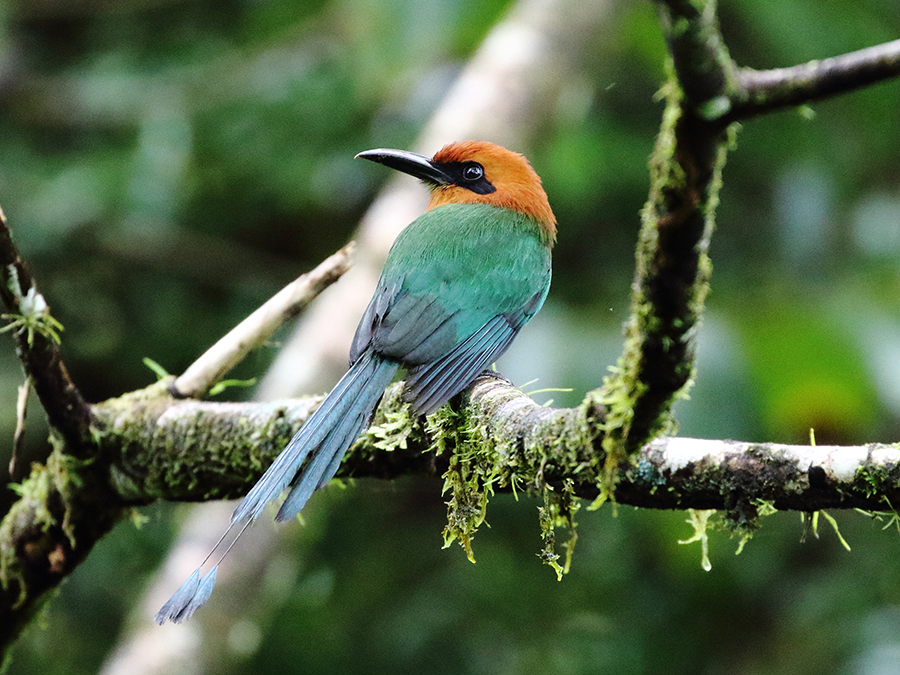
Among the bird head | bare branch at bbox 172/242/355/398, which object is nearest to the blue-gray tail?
bare branch at bbox 172/242/355/398

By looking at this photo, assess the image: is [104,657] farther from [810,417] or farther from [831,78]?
[831,78]

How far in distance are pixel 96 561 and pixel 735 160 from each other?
4.05 metres

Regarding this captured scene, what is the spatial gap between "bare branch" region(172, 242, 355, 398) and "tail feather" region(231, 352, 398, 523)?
291 mm

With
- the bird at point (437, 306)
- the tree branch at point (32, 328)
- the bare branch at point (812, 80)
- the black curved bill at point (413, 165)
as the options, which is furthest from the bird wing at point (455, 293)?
the bare branch at point (812, 80)

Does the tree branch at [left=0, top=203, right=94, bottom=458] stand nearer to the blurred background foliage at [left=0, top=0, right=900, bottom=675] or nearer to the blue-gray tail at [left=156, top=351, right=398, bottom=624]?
the blue-gray tail at [left=156, top=351, right=398, bottom=624]

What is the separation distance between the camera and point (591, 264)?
5078mm

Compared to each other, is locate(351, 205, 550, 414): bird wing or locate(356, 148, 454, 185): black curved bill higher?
locate(356, 148, 454, 185): black curved bill

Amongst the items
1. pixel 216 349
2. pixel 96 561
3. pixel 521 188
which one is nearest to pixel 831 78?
pixel 216 349

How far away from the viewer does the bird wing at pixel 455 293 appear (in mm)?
2467

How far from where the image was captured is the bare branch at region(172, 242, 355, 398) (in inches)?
96.0

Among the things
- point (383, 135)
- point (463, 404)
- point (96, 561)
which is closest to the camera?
point (463, 404)

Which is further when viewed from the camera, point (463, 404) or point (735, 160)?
point (735, 160)

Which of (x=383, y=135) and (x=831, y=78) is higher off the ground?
(x=831, y=78)

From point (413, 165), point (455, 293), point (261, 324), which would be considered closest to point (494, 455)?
point (261, 324)
